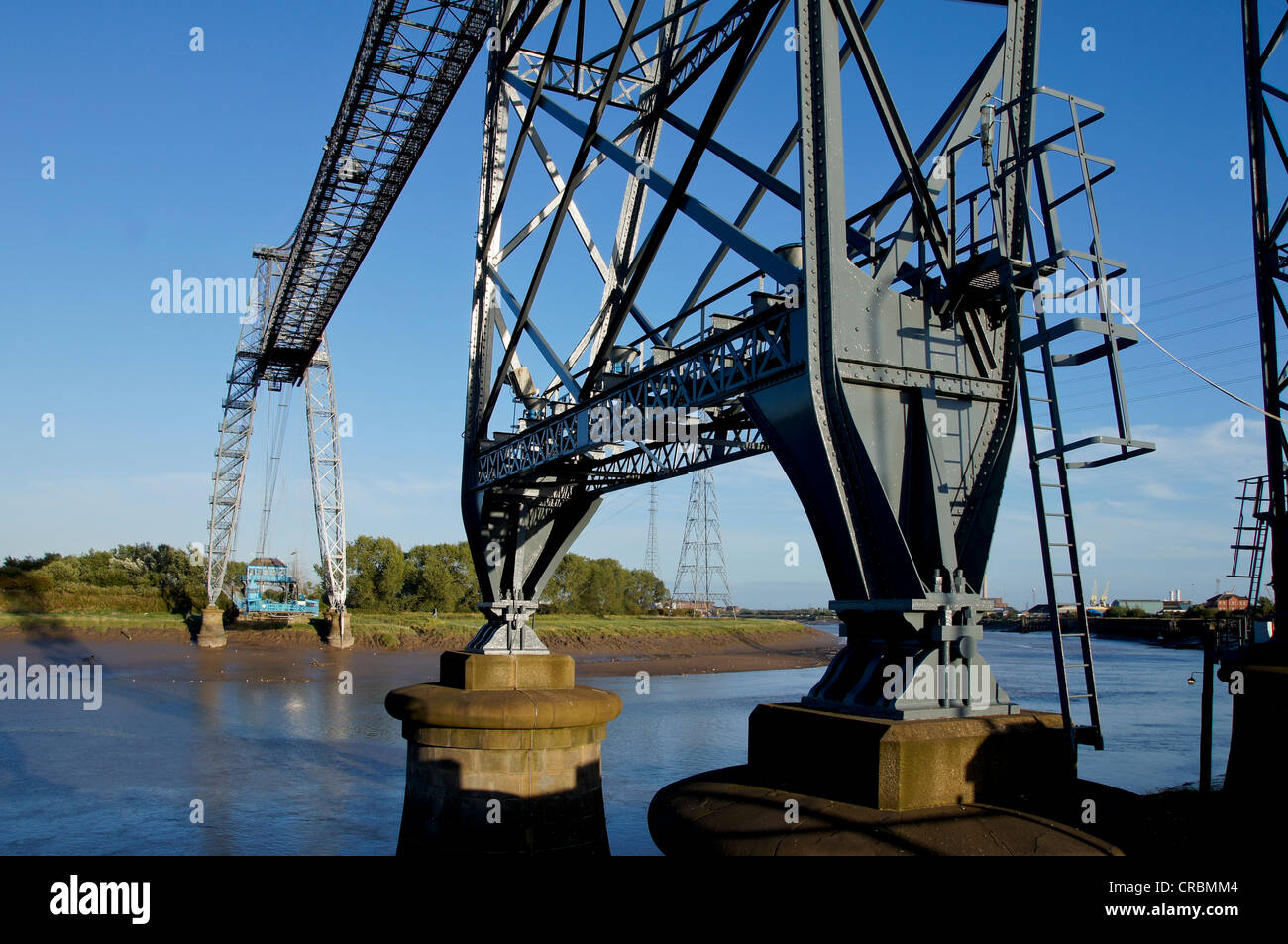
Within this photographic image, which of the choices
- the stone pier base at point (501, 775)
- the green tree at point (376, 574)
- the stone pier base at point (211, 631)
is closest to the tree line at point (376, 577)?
the green tree at point (376, 574)

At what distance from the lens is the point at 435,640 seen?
232ft

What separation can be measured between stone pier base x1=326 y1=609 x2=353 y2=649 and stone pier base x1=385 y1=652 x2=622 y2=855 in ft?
165

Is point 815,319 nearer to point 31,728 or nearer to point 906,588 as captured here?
point 906,588

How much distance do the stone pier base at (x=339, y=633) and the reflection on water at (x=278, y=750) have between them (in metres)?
5.04

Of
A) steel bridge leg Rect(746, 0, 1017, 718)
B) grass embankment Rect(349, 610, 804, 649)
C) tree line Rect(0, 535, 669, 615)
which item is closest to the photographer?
steel bridge leg Rect(746, 0, 1017, 718)

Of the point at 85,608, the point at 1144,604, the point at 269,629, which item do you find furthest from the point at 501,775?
the point at 1144,604

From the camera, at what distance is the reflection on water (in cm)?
2073

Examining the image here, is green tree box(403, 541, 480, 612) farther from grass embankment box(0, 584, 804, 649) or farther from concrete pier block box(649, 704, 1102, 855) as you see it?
concrete pier block box(649, 704, 1102, 855)

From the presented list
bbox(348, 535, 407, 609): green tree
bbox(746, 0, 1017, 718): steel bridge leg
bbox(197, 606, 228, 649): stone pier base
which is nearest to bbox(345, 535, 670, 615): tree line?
bbox(348, 535, 407, 609): green tree

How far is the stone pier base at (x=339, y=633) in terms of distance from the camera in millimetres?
63750

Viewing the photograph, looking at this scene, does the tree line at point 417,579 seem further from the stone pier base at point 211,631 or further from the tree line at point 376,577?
the stone pier base at point 211,631

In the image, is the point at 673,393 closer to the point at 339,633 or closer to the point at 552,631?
the point at 339,633

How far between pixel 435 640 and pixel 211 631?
611 inches

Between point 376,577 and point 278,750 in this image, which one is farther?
point 376,577
